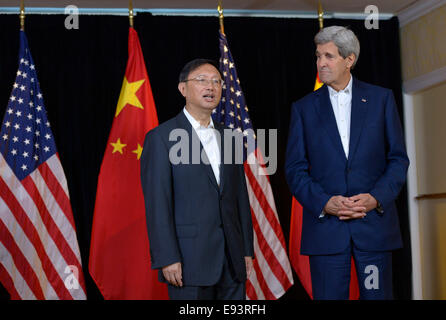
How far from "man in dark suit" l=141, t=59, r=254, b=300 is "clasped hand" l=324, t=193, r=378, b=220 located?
45 cm

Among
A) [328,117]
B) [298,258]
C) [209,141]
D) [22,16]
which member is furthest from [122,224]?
[328,117]

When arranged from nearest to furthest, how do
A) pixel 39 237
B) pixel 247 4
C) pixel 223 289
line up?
1. pixel 223 289
2. pixel 39 237
3. pixel 247 4

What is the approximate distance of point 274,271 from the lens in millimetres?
4746

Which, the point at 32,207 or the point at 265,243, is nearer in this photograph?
the point at 32,207

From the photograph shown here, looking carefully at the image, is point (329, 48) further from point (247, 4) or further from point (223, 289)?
point (247, 4)

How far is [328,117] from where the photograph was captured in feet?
9.29

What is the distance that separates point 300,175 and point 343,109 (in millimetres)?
374

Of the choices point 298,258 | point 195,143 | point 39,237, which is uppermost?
point 195,143

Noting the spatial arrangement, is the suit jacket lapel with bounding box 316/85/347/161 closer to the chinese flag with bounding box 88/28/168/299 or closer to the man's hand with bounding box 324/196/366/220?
the man's hand with bounding box 324/196/366/220

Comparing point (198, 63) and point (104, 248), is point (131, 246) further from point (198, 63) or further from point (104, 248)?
point (198, 63)

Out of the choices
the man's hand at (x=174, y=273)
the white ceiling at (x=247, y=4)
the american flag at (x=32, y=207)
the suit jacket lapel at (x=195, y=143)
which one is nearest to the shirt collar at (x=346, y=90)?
the suit jacket lapel at (x=195, y=143)

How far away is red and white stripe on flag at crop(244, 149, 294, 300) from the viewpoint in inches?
185

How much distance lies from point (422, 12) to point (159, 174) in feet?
10.7

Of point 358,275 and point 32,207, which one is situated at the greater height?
point 32,207
